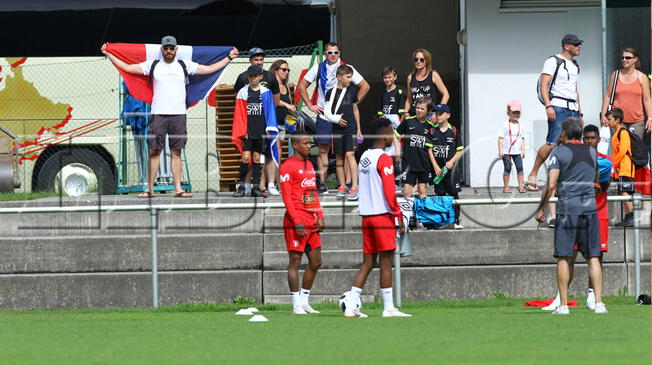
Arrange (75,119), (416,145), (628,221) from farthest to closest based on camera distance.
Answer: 1. (75,119)
2. (416,145)
3. (628,221)

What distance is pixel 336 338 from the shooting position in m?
10.9

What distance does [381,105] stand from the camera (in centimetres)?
1853

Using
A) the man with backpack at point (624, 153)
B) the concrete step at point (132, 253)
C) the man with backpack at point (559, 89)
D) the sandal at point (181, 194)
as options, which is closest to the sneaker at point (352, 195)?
the concrete step at point (132, 253)

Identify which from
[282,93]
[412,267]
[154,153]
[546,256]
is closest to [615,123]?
[546,256]

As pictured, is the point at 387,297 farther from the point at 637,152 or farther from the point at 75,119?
the point at 75,119

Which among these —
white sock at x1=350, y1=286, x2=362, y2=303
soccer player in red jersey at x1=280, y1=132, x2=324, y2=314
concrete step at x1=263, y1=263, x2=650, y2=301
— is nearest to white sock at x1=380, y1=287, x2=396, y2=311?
white sock at x1=350, y1=286, x2=362, y2=303

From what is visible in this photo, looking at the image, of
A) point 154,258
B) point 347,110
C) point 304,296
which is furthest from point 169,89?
point 304,296

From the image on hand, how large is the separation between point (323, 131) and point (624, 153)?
4105mm

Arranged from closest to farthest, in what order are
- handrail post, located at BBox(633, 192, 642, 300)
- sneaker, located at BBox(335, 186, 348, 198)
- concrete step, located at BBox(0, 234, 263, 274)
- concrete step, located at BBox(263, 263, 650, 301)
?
handrail post, located at BBox(633, 192, 642, 300) < concrete step, located at BBox(263, 263, 650, 301) < concrete step, located at BBox(0, 234, 263, 274) < sneaker, located at BBox(335, 186, 348, 198)

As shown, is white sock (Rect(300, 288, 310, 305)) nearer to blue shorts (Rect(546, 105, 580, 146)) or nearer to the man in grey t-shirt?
the man in grey t-shirt

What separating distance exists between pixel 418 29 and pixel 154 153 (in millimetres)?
7191

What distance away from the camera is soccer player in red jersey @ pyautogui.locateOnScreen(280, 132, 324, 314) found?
13547 millimetres

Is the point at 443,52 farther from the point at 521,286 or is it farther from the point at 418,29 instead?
the point at 521,286

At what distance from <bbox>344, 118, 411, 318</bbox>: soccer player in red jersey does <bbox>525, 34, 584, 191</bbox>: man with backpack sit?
4.49 meters
